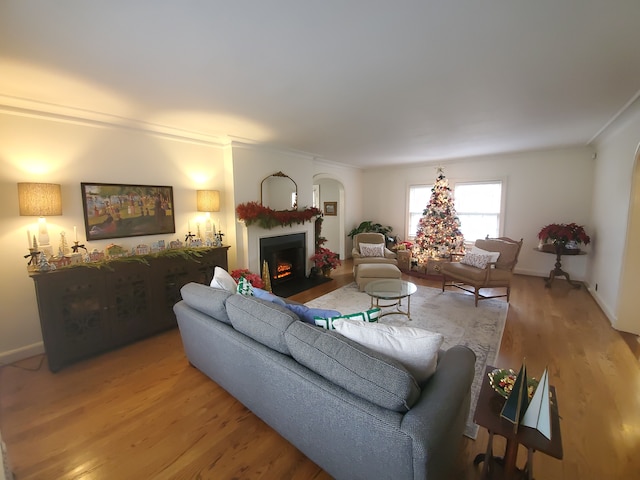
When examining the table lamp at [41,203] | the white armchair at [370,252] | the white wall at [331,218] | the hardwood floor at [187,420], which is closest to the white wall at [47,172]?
the table lamp at [41,203]

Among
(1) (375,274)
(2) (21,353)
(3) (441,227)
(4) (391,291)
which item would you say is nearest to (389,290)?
(4) (391,291)

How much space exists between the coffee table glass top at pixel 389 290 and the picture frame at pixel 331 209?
394 centimetres

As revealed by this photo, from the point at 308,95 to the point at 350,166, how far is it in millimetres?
4591

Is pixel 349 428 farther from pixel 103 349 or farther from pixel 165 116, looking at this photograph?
pixel 165 116

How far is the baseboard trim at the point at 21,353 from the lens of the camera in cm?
263

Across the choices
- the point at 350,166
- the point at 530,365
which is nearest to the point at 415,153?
the point at 350,166

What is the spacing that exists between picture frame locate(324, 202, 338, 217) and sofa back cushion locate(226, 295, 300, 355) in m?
5.83

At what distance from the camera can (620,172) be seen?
11.5 ft

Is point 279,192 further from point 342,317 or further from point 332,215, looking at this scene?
point 342,317

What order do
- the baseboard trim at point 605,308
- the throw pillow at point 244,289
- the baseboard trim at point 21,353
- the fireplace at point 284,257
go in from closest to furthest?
1. the throw pillow at point 244,289
2. the baseboard trim at point 21,353
3. the baseboard trim at point 605,308
4. the fireplace at point 284,257

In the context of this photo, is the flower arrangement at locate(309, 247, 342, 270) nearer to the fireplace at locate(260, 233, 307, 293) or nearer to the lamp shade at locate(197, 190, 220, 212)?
the fireplace at locate(260, 233, 307, 293)

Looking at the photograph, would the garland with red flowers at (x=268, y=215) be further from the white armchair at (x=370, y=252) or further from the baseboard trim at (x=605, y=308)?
the baseboard trim at (x=605, y=308)

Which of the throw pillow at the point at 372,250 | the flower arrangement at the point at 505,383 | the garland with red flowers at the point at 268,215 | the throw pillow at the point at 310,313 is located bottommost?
the flower arrangement at the point at 505,383

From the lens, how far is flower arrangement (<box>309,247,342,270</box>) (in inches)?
215
